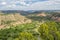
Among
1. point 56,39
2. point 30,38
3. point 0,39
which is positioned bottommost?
point 0,39

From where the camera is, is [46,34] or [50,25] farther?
[50,25]

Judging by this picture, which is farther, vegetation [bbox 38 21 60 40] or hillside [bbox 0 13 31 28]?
hillside [bbox 0 13 31 28]

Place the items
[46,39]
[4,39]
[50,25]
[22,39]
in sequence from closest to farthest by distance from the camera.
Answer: [22,39] → [46,39] → [50,25] → [4,39]

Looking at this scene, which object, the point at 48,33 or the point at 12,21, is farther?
the point at 12,21

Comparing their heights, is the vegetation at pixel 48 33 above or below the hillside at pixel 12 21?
above

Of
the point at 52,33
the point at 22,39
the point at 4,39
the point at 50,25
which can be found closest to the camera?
the point at 22,39

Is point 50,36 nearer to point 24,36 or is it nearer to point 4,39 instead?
point 24,36

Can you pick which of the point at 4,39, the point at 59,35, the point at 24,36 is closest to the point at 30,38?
the point at 24,36

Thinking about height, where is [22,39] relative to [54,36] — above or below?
above

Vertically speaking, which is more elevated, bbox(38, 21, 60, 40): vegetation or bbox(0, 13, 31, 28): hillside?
bbox(38, 21, 60, 40): vegetation

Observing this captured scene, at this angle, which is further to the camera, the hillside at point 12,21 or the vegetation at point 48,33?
the hillside at point 12,21

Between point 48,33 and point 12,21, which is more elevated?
point 48,33
